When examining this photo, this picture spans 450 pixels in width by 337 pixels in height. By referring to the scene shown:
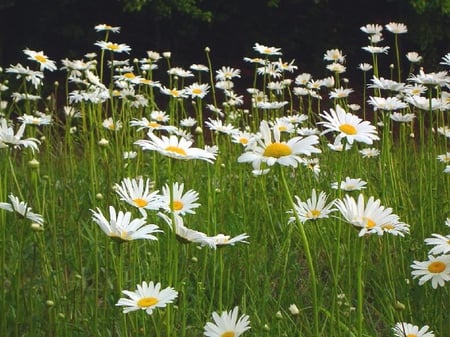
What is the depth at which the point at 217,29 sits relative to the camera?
8289 mm

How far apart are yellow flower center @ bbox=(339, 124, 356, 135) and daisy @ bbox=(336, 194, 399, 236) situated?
188 millimetres

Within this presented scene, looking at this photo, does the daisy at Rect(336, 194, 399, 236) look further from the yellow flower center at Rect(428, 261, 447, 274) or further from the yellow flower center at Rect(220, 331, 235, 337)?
the yellow flower center at Rect(220, 331, 235, 337)

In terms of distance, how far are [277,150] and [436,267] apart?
18.6 inches

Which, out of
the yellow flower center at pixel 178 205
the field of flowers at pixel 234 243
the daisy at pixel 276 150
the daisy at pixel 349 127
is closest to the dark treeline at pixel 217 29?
the field of flowers at pixel 234 243

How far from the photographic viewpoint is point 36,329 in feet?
6.66

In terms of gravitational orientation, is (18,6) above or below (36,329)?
above

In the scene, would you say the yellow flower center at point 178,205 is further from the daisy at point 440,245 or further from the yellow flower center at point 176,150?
the daisy at point 440,245

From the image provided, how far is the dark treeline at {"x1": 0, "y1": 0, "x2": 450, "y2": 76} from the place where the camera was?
25.3 feet

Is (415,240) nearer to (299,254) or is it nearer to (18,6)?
(299,254)

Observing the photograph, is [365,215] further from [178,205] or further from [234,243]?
[234,243]

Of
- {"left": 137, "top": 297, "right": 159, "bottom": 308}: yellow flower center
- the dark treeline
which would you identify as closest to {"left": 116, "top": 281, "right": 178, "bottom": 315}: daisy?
{"left": 137, "top": 297, "right": 159, "bottom": 308}: yellow flower center

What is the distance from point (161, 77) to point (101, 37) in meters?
0.78

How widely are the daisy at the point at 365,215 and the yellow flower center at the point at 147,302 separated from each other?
40cm

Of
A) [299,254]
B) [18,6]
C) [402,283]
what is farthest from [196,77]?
[402,283]
